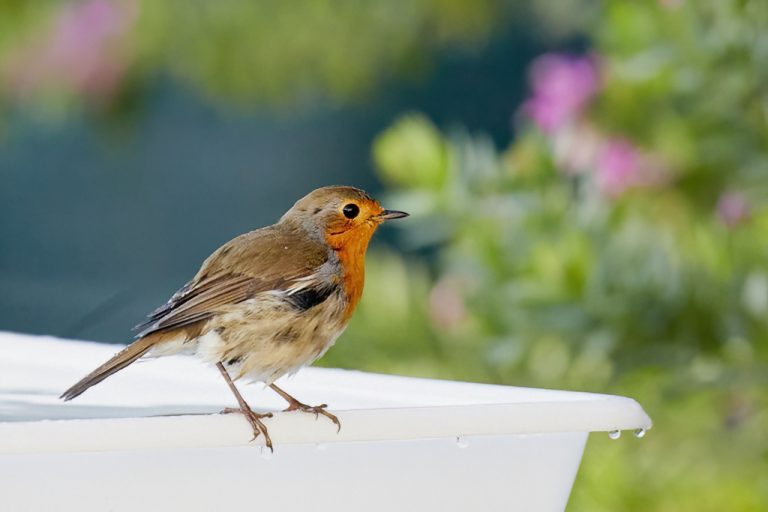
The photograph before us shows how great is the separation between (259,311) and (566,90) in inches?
35.2

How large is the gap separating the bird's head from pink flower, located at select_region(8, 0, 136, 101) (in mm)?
1911

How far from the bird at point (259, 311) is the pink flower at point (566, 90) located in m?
0.78

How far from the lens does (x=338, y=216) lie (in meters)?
0.77

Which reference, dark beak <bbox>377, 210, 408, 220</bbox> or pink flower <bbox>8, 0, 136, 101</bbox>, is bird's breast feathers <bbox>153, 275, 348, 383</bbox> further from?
pink flower <bbox>8, 0, 136, 101</bbox>

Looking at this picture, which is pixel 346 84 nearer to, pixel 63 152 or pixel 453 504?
pixel 63 152

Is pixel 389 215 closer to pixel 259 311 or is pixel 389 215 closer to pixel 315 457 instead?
pixel 259 311

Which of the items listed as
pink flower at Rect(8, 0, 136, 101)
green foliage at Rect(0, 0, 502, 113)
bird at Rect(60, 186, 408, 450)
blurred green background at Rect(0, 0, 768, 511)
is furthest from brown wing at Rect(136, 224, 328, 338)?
pink flower at Rect(8, 0, 136, 101)

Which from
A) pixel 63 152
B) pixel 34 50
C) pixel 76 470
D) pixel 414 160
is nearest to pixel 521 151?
pixel 414 160

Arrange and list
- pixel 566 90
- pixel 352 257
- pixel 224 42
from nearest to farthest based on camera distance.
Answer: pixel 352 257, pixel 566 90, pixel 224 42

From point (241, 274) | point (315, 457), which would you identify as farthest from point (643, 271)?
point (315, 457)

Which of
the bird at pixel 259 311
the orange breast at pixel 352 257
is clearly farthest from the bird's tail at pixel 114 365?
the orange breast at pixel 352 257

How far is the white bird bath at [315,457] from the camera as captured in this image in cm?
45

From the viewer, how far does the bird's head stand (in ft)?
2.52

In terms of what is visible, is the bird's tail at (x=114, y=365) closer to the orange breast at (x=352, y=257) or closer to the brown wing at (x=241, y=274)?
the brown wing at (x=241, y=274)
